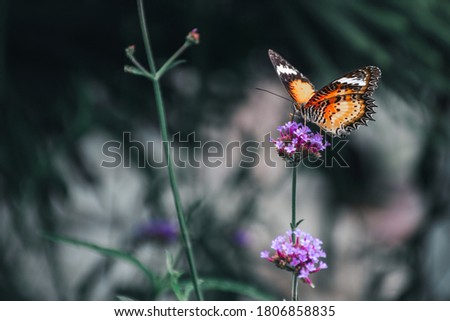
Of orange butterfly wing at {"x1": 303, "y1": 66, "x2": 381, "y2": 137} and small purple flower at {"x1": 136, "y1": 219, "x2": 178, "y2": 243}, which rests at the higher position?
small purple flower at {"x1": 136, "y1": 219, "x2": 178, "y2": 243}

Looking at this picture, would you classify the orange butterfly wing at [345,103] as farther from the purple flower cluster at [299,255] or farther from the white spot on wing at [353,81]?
the purple flower cluster at [299,255]

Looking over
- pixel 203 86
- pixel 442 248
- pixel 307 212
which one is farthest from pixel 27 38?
pixel 307 212

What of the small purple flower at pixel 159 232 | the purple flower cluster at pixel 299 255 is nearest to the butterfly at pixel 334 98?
the purple flower cluster at pixel 299 255

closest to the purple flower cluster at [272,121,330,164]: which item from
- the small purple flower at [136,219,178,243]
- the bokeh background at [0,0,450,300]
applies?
the bokeh background at [0,0,450,300]

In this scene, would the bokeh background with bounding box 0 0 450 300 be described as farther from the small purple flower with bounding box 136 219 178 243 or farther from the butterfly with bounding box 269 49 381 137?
the butterfly with bounding box 269 49 381 137

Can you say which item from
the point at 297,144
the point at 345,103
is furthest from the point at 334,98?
the point at 297,144

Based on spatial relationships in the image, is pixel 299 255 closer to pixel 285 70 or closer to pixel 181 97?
pixel 285 70
